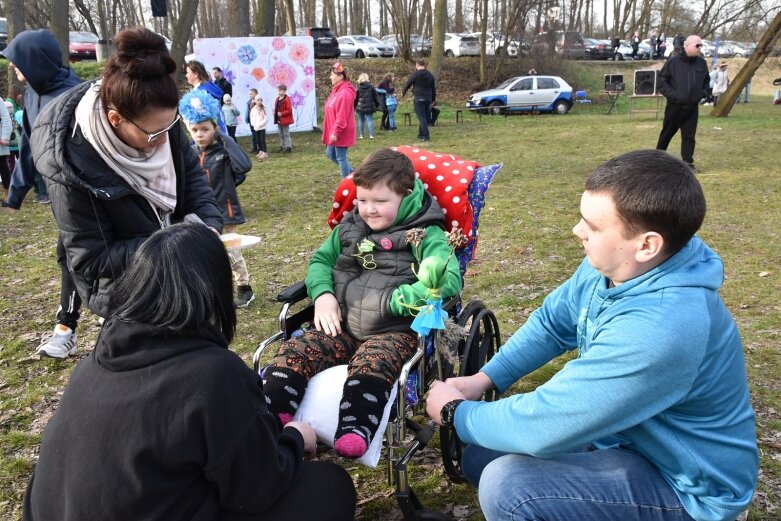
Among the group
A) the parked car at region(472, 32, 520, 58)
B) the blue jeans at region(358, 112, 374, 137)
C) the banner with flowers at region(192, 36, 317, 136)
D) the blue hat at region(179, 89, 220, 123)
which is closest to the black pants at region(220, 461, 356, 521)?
the blue hat at region(179, 89, 220, 123)

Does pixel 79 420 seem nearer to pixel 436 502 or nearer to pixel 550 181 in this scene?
pixel 436 502

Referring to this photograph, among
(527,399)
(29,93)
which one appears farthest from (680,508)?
(29,93)

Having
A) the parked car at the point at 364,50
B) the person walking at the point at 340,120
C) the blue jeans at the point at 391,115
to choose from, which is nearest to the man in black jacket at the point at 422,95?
the blue jeans at the point at 391,115

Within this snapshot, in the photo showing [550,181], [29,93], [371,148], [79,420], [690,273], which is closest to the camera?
[79,420]

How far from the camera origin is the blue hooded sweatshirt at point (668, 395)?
159cm

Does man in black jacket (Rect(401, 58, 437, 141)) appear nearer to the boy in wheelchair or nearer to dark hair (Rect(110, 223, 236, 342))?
the boy in wheelchair

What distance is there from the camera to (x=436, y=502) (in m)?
2.79

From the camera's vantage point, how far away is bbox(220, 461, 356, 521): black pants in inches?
73.1

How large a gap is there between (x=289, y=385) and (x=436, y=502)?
34.4 inches

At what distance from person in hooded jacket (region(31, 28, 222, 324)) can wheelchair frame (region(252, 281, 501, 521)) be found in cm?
73

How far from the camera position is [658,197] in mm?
1638

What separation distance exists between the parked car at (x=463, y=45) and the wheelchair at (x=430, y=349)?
27.5m

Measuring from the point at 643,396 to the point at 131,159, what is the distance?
2078 mm

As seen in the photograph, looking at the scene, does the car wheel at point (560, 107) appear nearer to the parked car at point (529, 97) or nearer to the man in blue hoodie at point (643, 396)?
the parked car at point (529, 97)
